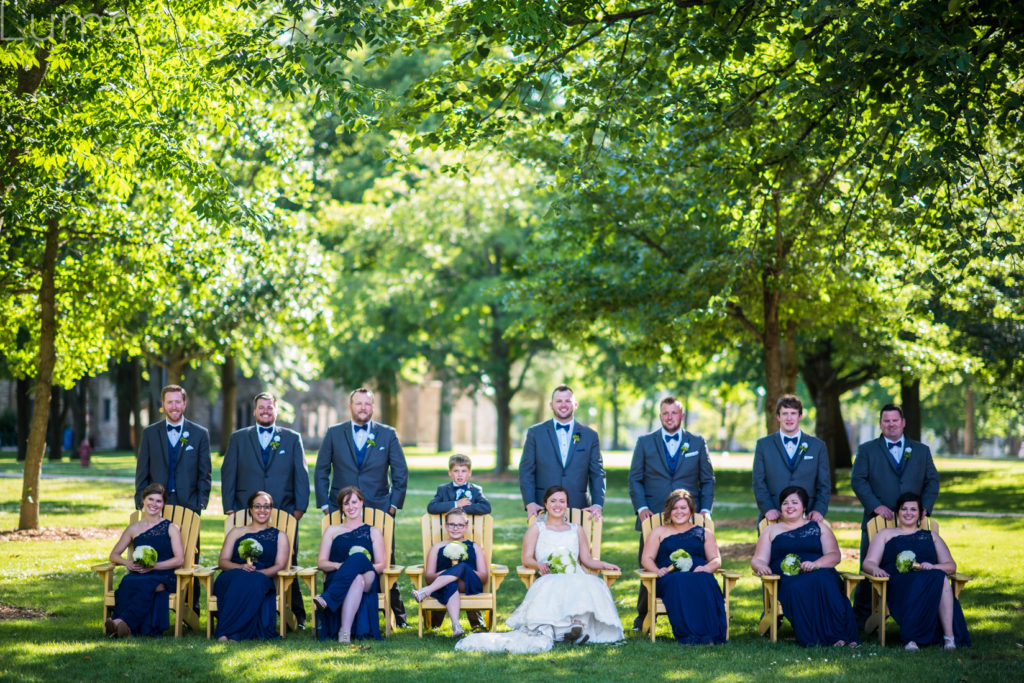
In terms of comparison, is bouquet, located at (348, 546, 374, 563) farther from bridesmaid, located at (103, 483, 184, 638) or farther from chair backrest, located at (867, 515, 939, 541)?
chair backrest, located at (867, 515, 939, 541)

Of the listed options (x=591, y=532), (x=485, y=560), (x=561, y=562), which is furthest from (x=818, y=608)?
(x=485, y=560)

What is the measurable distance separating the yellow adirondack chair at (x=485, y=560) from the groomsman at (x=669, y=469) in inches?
52.6

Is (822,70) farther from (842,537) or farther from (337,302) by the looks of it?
(337,302)

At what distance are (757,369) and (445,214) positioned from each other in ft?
31.3

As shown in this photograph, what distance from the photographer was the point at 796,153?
982 cm

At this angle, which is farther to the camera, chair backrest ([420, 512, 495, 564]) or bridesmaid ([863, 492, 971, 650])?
chair backrest ([420, 512, 495, 564])

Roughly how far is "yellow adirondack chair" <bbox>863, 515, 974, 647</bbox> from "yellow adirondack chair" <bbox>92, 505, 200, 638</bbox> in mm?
5641

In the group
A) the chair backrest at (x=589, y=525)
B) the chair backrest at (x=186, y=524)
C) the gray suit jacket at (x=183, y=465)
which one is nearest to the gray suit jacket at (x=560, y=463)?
the chair backrest at (x=589, y=525)

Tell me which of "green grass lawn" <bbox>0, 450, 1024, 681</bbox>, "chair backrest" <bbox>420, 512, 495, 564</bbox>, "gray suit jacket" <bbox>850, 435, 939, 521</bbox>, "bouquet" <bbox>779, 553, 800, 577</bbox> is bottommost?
"green grass lawn" <bbox>0, 450, 1024, 681</bbox>

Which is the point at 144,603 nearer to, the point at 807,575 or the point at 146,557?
the point at 146,557

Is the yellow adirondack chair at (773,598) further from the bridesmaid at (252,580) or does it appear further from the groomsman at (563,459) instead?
A: the bridesmaid at (252,580)

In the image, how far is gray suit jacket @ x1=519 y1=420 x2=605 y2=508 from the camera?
9.16 meters

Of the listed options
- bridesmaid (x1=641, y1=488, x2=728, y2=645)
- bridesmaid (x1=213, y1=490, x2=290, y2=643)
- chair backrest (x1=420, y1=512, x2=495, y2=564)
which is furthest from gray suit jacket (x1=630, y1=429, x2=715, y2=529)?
bridesmaid (x1=213, y1=490, x2=290, y2=643)

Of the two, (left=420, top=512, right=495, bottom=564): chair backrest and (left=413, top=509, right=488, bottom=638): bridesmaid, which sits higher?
(left=420, top=512, right=495, bottom=564): chair backrest
